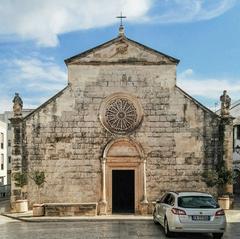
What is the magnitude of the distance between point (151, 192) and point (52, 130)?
565 centimetres

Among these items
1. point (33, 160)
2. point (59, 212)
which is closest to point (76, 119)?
point (33, 160)

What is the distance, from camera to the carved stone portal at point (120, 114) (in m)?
24.0

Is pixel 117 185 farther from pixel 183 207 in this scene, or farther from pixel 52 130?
pixel 183 207

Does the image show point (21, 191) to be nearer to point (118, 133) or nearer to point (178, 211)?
point (118, 133)

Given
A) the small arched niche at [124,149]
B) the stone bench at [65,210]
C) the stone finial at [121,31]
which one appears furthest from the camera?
the stone finial at [121,31]

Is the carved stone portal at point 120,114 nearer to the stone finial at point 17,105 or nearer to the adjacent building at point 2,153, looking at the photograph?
the stone finial at point 17,105

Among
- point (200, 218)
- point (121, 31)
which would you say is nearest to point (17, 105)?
point (121, 31)

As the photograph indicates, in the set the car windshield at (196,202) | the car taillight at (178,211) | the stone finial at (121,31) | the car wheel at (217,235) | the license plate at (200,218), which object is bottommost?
the car wheel at (217,235)

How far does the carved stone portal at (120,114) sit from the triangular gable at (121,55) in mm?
1837

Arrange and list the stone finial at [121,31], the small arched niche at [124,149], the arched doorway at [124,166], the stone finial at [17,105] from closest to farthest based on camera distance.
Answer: the arched doorway at [124,166] → the small arched niche at [124,149] → the stone finial at [17,105] → the stone finial at [121,31]

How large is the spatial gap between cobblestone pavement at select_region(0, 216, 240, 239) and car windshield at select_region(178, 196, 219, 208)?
1.08 meters

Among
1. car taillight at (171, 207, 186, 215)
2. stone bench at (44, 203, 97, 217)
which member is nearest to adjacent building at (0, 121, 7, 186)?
stone bench at (44, 203, 97, 217)

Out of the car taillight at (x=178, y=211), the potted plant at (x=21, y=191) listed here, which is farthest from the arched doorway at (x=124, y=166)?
the car taillight at (x=178, y=211)

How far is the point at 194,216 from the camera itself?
47.7ft
